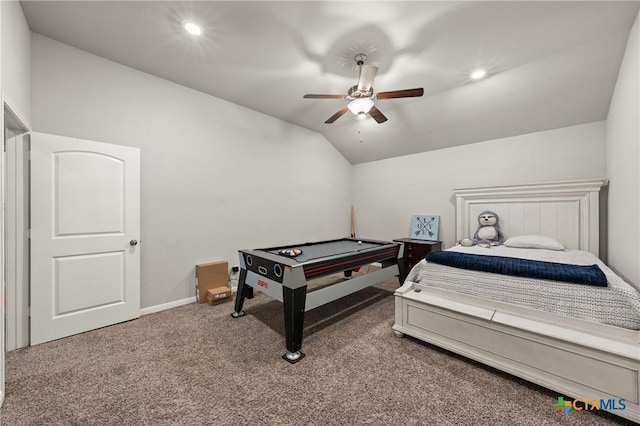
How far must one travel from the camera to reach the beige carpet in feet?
4.75

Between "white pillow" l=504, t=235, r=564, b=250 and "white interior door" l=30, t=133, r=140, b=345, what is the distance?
4643 millimetres

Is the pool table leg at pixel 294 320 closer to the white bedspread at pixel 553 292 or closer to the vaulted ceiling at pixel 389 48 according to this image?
the white bedspread at pixel 553 292

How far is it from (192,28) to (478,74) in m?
3.05

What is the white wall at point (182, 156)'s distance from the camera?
2.46 meters

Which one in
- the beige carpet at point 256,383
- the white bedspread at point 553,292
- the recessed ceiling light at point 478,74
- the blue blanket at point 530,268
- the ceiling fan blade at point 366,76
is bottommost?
the beige carpet at point 256,383

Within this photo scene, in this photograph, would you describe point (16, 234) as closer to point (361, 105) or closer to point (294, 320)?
point (294, 320)

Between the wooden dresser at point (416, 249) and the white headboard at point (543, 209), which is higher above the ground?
the white headboard at point (543, 209)

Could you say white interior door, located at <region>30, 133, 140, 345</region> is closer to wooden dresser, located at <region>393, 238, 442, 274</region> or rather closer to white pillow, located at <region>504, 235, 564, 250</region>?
wooden dresser, located at <region>393, 238, 442, 274</region>

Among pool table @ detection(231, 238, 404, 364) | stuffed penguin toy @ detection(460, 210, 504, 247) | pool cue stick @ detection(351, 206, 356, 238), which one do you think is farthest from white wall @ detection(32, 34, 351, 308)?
stuffed penguin toy @ detection(460, 210, 504, 247)

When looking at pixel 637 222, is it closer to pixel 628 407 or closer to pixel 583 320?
pixel 583 320

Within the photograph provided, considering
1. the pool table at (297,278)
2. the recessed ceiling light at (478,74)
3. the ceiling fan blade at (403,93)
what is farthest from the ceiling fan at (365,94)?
the pool table at (297,278)

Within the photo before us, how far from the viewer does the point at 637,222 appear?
192 cm

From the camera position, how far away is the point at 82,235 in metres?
2.44

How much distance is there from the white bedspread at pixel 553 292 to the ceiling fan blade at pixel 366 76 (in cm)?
187
